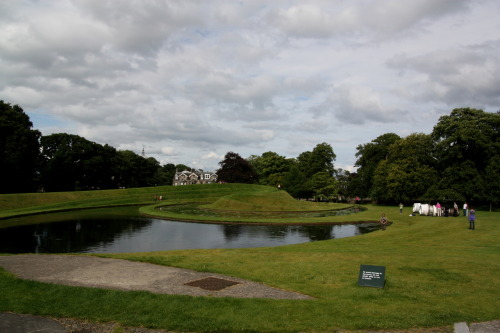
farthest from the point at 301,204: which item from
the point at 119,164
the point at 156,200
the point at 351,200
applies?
the point at 119,164

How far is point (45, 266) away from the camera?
15.4 metres

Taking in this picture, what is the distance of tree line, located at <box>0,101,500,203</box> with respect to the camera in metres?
56.0

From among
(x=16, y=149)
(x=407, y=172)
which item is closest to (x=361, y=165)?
(x=407, y=172)

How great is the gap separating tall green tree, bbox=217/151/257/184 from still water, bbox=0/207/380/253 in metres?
70.8

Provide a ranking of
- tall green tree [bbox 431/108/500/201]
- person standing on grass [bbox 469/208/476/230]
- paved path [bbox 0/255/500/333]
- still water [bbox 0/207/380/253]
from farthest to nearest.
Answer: tall green tree [bbox 431/108/500/201], person standing on grass [bbox 469/208/476/230], still water [bbox 0/207/380/253], paved path [bbox 0/255/500/333]

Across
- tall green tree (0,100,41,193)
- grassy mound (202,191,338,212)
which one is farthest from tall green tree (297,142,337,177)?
tall green tree (0,100,41,193)

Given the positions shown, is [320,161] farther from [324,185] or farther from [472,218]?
[472,218]

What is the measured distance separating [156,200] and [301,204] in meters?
31.9

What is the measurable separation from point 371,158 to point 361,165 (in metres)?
6.37

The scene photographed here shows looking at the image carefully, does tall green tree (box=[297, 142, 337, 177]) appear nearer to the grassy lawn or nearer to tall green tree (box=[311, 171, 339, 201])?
tall green tree (box=[311, 171, 339, 201])

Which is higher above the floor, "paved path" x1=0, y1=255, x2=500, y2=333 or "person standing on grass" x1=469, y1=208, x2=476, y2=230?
"person standing on grass" x1=469, y1=208, x2=476, y2=230

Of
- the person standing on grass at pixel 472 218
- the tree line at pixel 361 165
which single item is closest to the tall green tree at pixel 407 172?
the tree line at pixel 361 165

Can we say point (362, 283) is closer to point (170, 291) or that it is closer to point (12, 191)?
point (170, 291)

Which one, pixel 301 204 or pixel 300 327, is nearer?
pixel 300 327
